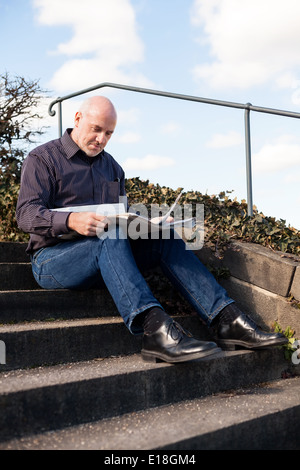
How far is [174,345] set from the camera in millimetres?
2240

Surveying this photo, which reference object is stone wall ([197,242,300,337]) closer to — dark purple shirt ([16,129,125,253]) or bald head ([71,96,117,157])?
dark purple shirt ([16,129,125,253])

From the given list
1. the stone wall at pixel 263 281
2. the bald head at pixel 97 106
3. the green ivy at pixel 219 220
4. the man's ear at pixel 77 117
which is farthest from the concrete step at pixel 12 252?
the stone wall at pixel 263 281

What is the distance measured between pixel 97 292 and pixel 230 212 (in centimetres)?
165

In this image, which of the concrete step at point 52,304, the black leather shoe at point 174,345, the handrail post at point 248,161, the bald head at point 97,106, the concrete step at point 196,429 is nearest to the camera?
the concrete step at point 196,429

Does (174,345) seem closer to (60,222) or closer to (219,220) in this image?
(60,222)

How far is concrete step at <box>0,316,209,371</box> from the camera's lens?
7.60 feet

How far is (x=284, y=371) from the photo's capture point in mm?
2912

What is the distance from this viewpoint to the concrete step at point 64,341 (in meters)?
2.32

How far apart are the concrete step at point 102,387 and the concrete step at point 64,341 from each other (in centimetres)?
6

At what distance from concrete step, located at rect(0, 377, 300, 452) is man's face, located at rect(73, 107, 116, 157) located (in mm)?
1526

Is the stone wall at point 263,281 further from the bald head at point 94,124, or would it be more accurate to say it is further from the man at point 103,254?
the bald head at point 94,124

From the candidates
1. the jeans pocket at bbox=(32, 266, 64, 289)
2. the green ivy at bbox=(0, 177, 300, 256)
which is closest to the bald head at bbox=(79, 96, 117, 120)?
the jeans pocket at bbox=(32, 266, 64, 289)

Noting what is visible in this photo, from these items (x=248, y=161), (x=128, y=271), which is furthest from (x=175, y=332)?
(x=248, y=161)

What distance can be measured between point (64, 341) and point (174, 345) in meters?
0.56
